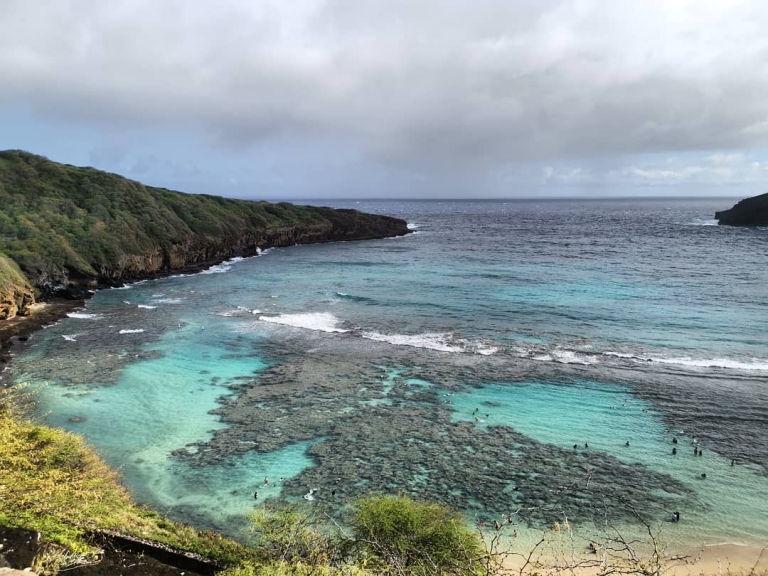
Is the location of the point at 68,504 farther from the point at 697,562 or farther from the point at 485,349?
the point at 485,349

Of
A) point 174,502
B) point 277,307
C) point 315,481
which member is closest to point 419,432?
point 315,481

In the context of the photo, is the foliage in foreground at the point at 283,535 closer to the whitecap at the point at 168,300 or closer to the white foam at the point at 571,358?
the white foam at the point at 571,358

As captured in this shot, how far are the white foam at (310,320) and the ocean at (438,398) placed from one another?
0.41m

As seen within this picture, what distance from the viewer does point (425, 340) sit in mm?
44062

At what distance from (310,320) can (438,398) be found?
2229cm

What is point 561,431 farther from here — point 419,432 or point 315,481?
point 315,481

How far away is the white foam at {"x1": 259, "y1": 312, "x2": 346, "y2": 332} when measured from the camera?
48.5 metres

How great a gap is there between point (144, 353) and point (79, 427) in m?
13.0

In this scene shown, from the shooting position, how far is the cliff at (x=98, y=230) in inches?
2328

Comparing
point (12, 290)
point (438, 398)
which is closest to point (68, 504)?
point (438, 398)

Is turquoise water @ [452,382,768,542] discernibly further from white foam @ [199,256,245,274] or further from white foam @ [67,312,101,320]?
white foam @ [199,256,245,274]

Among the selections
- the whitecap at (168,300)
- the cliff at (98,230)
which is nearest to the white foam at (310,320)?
the whitecap at (168,300)

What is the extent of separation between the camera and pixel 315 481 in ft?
77.9

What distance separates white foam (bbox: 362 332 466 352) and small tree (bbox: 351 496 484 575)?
75.7 ft
